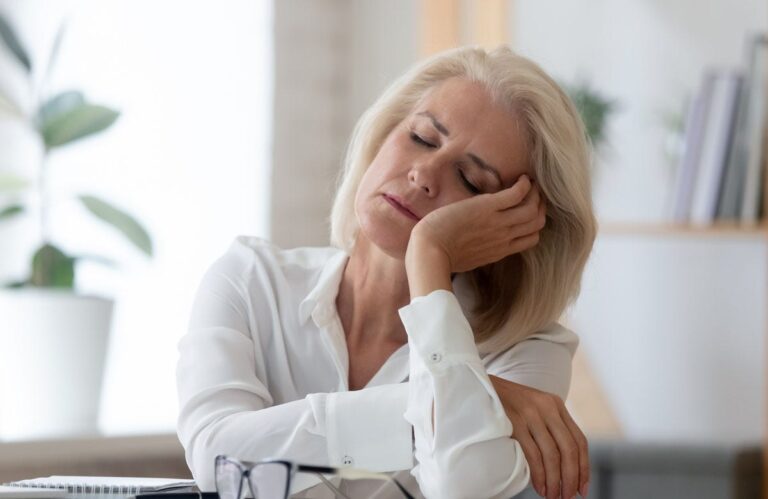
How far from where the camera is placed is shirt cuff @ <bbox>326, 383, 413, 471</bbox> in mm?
1431

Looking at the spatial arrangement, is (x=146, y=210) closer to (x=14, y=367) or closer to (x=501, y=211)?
(x=14, y=367)

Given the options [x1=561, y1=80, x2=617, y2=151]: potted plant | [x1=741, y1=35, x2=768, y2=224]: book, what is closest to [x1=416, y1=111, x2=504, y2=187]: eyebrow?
[x1=741, y1=35, x2=768, y2=224]: book

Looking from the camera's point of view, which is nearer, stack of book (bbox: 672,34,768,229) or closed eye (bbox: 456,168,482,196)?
closed eye (bbox: 456,168,482,196)

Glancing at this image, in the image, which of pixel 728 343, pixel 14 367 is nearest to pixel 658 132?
pixel 728 343

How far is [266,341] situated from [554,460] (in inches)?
20.4

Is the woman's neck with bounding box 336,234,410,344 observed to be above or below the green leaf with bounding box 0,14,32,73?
below

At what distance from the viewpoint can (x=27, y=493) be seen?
3.75 feet

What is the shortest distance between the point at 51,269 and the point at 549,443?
1.73 meters

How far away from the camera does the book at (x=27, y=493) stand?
1126 millimetres

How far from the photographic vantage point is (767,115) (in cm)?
306

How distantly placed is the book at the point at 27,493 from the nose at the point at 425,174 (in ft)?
2.09

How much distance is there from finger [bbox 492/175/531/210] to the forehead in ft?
0.08

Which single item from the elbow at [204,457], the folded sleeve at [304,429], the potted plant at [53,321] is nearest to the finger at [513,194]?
the folded sleeve at [304,429]

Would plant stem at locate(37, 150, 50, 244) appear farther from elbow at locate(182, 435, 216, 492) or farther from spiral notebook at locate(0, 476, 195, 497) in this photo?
spiral notebook at locate(0, 476, 195, 497)
